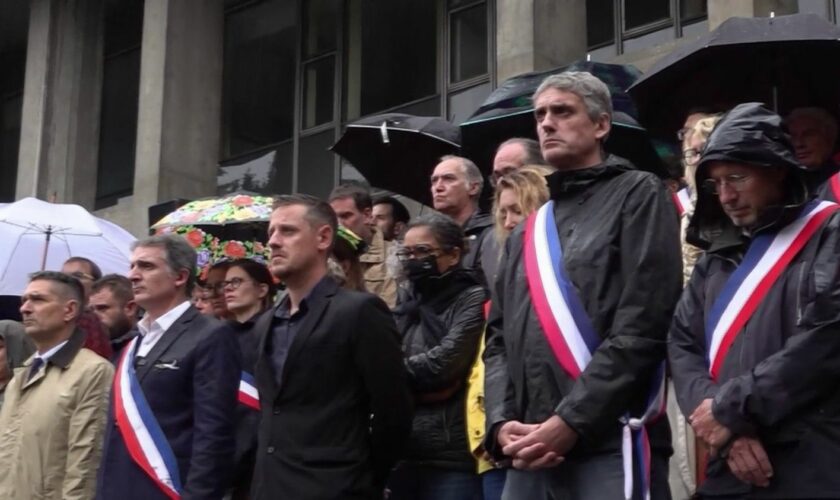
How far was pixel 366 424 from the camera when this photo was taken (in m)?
5.67

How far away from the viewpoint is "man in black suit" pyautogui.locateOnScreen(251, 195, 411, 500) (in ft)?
17.9

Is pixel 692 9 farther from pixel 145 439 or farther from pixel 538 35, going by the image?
pixel 145 439

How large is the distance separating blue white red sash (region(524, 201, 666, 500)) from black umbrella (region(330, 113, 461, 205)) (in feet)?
13.6

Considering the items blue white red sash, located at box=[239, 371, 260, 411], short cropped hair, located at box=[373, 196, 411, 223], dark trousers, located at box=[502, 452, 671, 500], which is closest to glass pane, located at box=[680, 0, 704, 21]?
short cropped hair, located at box=[373, 196, 411, 223]

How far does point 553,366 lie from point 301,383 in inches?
52.3

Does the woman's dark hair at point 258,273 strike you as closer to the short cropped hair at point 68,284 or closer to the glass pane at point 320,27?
the short cropped hair at point 68,284

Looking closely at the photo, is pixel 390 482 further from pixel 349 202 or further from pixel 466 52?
pixel 466 52

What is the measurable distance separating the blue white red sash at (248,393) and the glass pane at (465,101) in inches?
374

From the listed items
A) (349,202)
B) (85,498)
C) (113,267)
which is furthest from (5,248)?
(85,498)

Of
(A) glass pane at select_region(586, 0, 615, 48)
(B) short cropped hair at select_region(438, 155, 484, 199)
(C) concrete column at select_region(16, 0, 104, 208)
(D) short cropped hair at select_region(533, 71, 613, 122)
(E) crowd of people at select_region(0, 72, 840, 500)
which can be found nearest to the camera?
(E) crowd of people at select_region(0, 72, 840, 500)

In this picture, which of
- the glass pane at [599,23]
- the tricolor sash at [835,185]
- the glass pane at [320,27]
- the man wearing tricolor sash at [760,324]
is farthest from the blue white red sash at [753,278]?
the glass pane at [320,27]

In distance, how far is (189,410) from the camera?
6.24m

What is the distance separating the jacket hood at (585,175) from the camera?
5.05m

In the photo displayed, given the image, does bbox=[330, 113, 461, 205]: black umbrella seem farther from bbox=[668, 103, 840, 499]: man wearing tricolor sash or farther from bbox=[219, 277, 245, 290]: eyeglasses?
bbox=[668, 103, 840, 499]: man wearing tricolor sash
